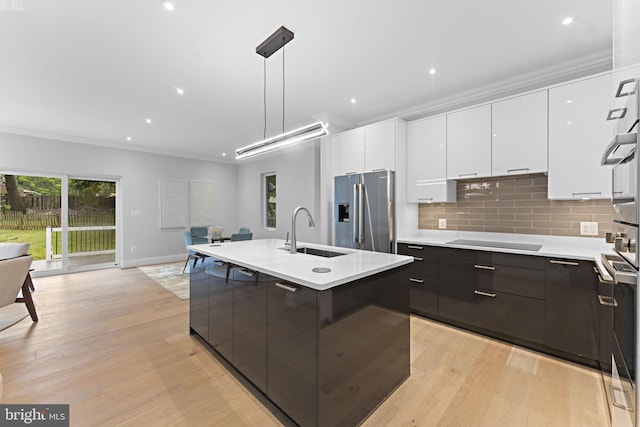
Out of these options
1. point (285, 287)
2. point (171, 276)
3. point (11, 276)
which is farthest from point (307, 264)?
point (171, 276)

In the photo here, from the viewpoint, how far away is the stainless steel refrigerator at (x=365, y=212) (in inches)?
134

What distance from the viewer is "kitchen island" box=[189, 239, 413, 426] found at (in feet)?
4.78

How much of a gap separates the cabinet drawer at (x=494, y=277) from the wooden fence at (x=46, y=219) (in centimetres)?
647

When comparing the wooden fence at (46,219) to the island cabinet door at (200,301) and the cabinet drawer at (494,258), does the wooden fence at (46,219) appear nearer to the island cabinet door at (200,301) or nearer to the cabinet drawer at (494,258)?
the island cabinet door at (200,301)

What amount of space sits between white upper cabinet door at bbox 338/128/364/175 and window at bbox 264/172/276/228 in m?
2.96

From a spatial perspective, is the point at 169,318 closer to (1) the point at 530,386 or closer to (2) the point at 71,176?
(1) the point at 530,386

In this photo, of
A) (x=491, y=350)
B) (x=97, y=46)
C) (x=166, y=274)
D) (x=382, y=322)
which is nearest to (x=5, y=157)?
(x=166, y=274)

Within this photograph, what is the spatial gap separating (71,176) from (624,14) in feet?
24.4

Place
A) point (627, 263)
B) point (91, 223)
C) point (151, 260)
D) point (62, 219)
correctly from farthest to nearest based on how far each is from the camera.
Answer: point (151, 260), point (91, 223), point (62, 219), point (627, 263)

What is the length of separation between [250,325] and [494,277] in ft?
7.38

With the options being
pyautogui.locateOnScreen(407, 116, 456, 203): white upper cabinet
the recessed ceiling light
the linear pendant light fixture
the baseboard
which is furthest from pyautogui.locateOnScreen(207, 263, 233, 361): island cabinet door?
the baseboard

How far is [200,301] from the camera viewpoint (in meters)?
2.56

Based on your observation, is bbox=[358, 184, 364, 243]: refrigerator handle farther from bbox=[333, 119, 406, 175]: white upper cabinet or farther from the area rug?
the area rug

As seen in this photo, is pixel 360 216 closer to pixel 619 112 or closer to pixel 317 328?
pixel 317 328
